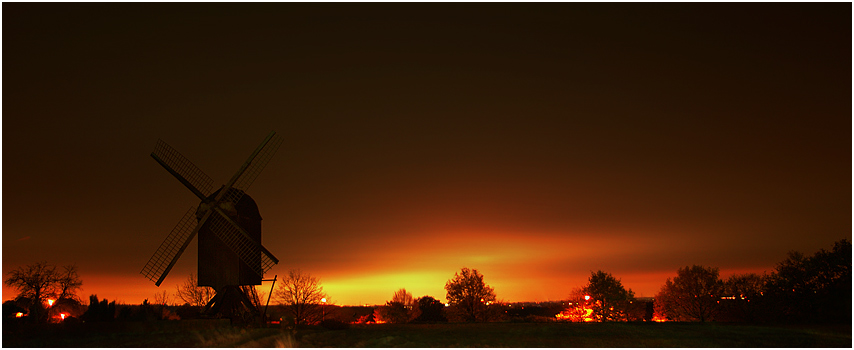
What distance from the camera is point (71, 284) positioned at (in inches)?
2100

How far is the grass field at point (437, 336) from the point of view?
23.0 metres

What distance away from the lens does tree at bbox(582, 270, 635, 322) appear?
72312 millimetres

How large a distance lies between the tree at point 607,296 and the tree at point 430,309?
2039cm

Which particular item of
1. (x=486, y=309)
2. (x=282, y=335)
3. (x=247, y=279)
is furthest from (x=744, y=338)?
(x=486, y=309)

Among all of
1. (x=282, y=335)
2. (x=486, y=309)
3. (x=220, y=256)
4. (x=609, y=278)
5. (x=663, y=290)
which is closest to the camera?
(x=282, y=335)

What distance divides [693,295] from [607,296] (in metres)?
13.8

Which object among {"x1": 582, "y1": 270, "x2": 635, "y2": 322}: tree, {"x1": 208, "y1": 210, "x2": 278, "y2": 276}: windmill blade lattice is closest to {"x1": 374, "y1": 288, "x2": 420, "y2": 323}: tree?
{"x1": 582, "y1": 270, "x2": 635, "y2": 322}: tree

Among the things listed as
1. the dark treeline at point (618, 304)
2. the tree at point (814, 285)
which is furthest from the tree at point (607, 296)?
the tree at point (814, 285)

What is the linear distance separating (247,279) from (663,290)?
2677 inches

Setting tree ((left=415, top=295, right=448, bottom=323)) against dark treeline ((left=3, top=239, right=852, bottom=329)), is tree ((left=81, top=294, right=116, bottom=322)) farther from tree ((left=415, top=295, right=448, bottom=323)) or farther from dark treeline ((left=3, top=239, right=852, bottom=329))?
tree ((left=415, top=295, right=448, bottom=323))

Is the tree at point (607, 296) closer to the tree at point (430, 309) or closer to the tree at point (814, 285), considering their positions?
the tree at point (430, 309)

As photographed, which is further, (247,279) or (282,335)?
(247,279)

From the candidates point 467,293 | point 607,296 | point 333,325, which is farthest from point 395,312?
point 333,325

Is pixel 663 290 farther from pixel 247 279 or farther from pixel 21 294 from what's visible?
pixel 21 294
